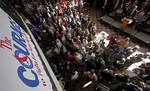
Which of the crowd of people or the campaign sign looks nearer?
the campaign sign

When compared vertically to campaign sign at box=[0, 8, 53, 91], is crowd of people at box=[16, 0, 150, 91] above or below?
below

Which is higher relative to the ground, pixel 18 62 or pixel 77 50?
pixel 18 62

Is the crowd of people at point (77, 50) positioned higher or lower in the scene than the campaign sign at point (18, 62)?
lower

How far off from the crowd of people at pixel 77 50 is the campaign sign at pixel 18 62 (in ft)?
15.0

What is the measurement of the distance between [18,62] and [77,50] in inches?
290

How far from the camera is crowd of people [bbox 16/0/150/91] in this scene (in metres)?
11.1

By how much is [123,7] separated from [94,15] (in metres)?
2.11

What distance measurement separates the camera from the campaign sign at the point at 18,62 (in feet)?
13.8

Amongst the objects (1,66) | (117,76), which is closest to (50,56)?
(117,76)

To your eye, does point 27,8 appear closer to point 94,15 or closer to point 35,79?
point 94,15

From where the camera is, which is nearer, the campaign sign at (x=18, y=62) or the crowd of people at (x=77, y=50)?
the campaign sign at (x=18, y=62)

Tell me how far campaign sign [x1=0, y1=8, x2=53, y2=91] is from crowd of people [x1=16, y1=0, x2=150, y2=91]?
456 cm

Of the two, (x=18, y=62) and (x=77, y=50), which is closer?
(x=18, y=62)

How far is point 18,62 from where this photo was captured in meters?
4.95
